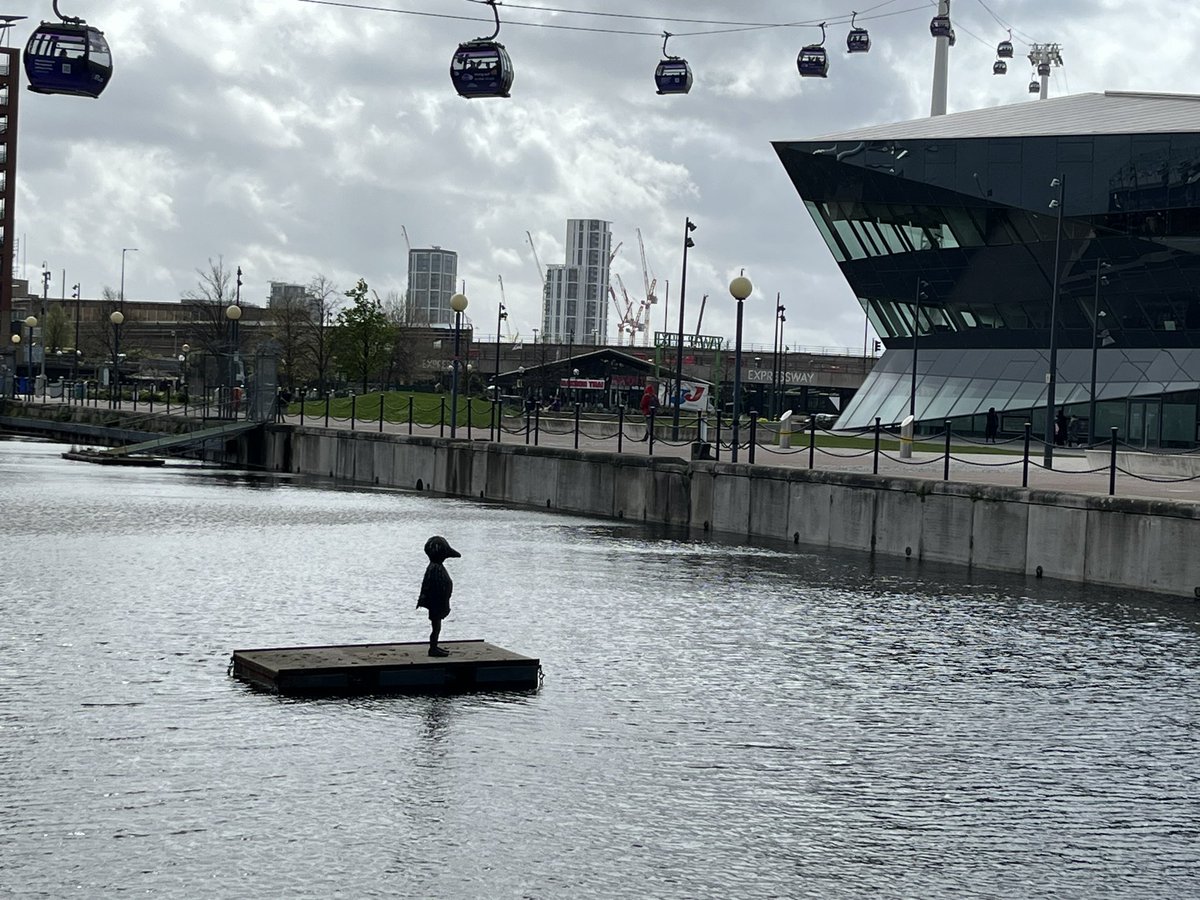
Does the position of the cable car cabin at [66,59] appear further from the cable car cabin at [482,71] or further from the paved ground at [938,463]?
the paved ground at [938,463]

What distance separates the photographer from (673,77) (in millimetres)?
39281

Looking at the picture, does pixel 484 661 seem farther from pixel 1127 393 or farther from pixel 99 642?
pixel 1127 393

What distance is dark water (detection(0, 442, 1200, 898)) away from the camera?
962 cm

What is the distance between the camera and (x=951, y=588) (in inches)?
964

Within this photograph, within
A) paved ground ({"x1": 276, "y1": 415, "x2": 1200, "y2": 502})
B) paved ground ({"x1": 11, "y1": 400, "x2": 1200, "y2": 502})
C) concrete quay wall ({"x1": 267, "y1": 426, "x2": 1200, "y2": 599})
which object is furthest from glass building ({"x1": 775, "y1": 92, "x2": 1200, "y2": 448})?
concrete quay wall ({"x1": 267, "y1": 426, "x2": 1200, "y2": 599})

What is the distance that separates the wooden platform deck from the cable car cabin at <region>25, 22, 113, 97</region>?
17.6 meters

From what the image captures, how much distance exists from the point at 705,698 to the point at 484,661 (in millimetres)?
2053

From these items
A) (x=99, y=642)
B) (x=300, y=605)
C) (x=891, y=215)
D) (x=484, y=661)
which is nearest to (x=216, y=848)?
(x=484, y=661)

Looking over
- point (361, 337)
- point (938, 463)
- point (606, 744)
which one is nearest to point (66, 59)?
point (606, 744)

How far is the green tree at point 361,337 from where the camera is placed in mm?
94875

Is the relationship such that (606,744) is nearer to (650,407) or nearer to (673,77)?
(673,77)

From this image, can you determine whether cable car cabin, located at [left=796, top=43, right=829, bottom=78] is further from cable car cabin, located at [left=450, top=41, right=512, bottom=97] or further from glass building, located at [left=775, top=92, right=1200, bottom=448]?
cable car cabin, located at [left=450, top=41, right=512, bottom=97]

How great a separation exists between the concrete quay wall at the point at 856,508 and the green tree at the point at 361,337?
50.1 metres

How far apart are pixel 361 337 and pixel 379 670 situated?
81.4 m
